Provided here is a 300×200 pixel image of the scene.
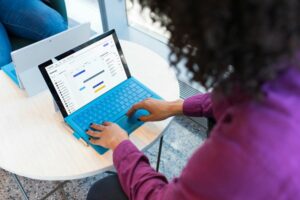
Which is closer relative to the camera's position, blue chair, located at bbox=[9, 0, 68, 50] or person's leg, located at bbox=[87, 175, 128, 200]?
person's leg, located at bbox=[87, 175, 128, 200]

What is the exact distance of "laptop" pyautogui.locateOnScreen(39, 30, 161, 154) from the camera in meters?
0.92

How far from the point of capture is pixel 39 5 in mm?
1597

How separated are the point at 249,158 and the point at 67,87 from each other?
61 cm

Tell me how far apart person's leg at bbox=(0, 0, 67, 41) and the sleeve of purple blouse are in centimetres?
90

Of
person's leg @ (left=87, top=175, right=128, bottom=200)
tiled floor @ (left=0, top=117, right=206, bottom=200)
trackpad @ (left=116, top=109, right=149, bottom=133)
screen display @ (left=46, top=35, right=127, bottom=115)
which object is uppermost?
screen display @ (left=46, top=35, right=127, bottom=115)

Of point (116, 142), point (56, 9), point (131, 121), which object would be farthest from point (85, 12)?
point (116, 142)

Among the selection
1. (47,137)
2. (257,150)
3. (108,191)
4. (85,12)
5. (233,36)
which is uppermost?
(233,36)

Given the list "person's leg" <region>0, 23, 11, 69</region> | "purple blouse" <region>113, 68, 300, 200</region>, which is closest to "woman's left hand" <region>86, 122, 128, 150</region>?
"purple blouse" <region>113, 68, 300, 200</region>

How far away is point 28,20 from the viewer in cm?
158

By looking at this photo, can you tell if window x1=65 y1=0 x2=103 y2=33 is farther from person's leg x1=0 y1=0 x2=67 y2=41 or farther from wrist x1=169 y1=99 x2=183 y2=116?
wrist x1=169 y1=99 x2=183 y2=116

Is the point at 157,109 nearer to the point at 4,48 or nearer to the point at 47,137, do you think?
the point at 47,137

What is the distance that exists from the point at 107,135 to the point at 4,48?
959 mm

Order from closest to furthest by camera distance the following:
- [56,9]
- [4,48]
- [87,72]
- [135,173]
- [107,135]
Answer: [135,173], [107,135], [87,72], [4,48], [56,9]

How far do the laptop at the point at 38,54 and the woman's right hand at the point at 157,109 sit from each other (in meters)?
0.33
